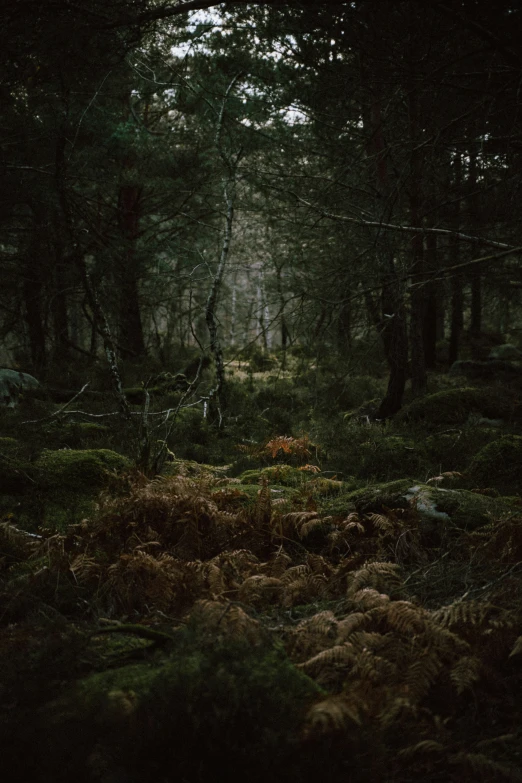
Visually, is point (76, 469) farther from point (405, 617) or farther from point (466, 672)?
point (466, 672)

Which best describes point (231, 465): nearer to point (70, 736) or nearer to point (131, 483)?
point (131, 483)

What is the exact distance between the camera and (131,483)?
5402 millimetres

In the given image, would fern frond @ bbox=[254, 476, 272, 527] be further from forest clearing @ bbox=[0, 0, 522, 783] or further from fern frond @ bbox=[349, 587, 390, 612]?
fern frond @ bbox=[349, 587, 390, 612]

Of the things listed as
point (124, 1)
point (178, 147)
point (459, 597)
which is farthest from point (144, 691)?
point (178, 147)

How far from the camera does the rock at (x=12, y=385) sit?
1145 centimetres

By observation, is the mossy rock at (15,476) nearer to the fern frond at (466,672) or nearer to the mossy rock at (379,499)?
the mossy rock at (379,499)

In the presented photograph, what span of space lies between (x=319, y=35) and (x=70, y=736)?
16.1 ft

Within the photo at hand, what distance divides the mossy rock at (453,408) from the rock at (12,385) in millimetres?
8129

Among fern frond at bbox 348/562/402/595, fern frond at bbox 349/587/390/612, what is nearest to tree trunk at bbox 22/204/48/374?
fern frond at bbox 348/562/402/595

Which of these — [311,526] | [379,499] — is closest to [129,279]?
[379,499]

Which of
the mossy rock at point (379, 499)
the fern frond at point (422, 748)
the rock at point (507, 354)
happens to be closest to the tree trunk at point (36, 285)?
the mossy rock at point (379, 499)

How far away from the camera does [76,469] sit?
6.20 m

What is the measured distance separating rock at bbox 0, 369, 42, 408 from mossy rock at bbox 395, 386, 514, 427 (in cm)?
813

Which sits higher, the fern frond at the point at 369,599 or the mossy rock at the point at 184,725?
the mossy rock at the point at 184,725
